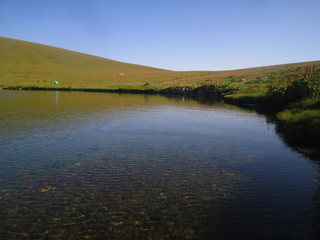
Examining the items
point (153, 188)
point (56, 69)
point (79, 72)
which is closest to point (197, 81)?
point (79, 72)

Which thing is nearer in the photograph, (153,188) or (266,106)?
(153,188)

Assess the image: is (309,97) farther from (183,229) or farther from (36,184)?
(36,184)

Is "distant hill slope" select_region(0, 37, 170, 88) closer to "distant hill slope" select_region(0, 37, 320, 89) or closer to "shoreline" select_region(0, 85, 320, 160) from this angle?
"distant hill slope" select_region(0, 37, 320, 89)

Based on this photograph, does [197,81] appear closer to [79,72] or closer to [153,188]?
[79,72]

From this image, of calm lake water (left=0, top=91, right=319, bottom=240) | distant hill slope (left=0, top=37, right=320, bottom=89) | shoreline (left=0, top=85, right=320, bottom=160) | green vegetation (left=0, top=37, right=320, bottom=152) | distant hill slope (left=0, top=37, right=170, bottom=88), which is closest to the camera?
calm lake water (left=0, top=91, right=319, bottom=240)

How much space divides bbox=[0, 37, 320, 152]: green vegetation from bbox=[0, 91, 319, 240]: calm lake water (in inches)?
204

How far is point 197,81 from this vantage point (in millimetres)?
80062

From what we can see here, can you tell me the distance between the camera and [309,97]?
21.5m

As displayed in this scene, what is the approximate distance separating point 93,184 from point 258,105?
95.3 ft

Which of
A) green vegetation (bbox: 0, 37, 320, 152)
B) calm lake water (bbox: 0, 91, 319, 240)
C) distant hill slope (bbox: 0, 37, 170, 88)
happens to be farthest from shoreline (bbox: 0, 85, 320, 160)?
distant hill slope (bbox: 0, 37, 170, 88)

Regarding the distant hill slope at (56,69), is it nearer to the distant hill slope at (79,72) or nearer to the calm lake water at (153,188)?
the distant hill slope at (79,72)

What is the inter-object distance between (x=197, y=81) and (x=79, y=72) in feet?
181

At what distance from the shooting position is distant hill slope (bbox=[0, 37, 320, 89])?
8219 cm

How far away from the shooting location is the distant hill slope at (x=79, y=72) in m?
82.2
